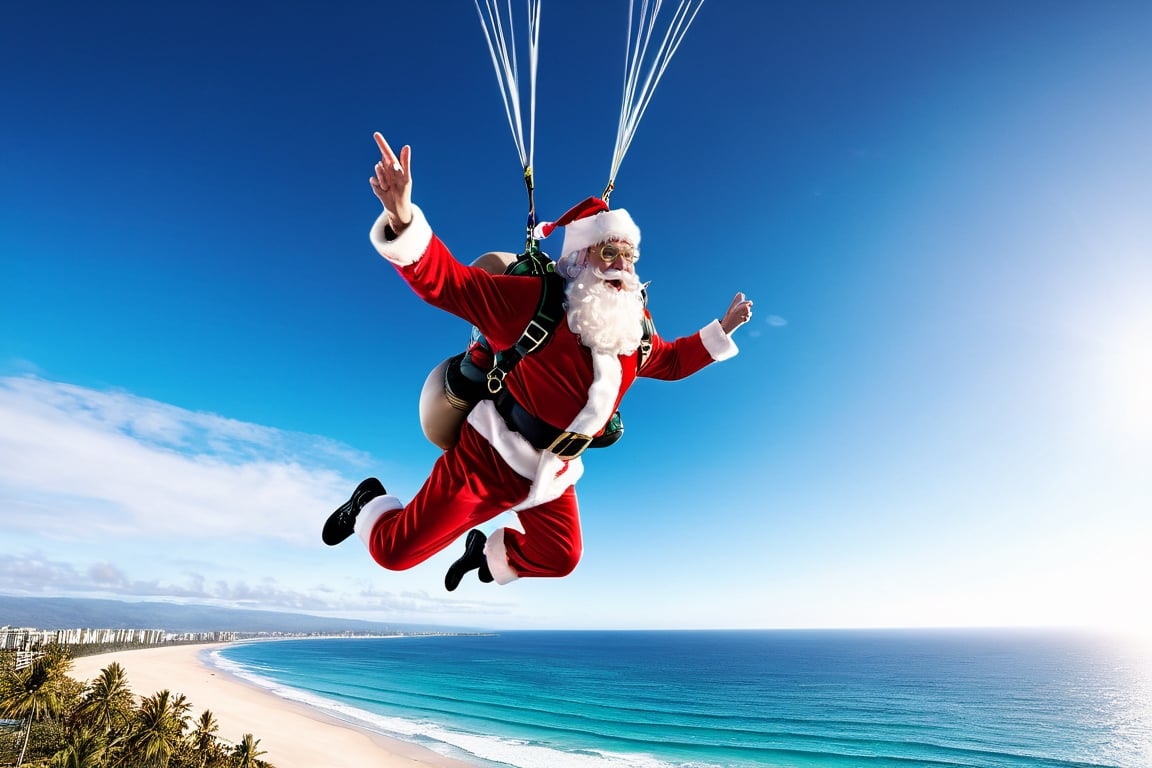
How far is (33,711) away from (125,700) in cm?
467

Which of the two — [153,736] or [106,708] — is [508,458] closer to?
[153,736]

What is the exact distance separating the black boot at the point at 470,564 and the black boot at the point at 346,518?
55cm

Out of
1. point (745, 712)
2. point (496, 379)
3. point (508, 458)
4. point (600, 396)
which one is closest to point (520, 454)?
point (508, 458)

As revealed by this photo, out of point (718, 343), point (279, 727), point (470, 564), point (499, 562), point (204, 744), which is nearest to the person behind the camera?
point (499, 562)

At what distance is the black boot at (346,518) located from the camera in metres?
3.02

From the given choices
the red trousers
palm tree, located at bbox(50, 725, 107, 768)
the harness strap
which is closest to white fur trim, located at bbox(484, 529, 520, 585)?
the red trousers

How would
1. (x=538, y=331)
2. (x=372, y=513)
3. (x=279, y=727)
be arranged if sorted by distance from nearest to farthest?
(x=538, y=331) → (x=372, y=513) → (x=279, y=727)

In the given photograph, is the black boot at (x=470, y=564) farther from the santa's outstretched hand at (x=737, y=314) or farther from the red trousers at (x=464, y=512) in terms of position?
the santa's outstretched hand at (x=737, y=314)

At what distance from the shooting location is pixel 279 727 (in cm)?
2973

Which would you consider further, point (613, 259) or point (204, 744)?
point (204, 744)

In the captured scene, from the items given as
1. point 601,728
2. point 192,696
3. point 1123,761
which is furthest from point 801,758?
point 192,696

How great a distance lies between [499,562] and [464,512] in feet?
1.48

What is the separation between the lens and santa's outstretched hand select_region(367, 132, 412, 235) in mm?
1887

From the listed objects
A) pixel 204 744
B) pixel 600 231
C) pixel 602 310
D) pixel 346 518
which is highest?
pixel 600 231
